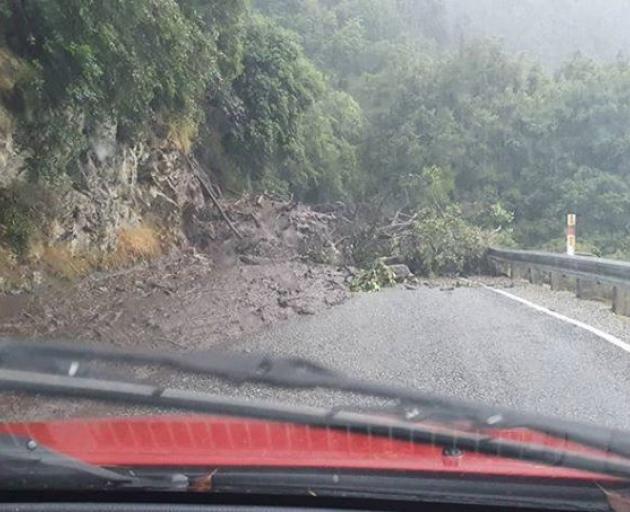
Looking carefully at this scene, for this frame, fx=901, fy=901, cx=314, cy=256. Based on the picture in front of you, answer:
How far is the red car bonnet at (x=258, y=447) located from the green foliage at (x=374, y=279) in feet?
42.5

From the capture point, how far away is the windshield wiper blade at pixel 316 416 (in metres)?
3.29

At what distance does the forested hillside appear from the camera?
40.6 ft

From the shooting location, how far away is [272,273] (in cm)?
1639

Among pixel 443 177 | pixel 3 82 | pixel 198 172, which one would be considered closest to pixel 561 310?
pixel 3 82

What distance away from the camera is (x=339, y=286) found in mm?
16469

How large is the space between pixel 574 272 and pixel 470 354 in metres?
7.04

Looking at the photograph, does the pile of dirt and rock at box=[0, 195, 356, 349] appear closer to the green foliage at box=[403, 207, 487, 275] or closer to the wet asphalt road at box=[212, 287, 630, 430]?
the wet asphalt road at box=[212, 287, 630, 430]

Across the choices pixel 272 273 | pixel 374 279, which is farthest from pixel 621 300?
pixel 272 273

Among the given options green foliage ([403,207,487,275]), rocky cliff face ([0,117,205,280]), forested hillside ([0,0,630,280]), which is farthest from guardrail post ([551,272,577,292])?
rocky cliff face ([0,117,205,280])

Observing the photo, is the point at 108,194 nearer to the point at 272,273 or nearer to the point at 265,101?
the point at 272,273

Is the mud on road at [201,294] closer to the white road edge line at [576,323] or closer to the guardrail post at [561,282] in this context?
the white road edge line at [576,323]

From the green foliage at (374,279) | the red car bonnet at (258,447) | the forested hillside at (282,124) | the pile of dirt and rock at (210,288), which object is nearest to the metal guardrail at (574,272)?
the forested hillside at (282,124)

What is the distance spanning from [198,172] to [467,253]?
21.5 ft

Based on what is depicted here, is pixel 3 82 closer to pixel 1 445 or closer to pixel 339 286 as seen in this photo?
pixel 339 286
